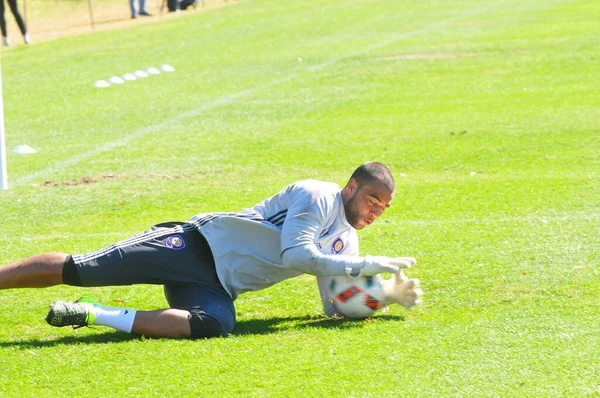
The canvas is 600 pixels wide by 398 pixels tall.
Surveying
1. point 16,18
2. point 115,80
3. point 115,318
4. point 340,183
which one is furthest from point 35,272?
point 16,18

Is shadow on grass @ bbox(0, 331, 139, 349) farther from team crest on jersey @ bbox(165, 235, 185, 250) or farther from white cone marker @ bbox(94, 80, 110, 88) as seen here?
white cone marker @ bbox(94, 80, 110, 88)

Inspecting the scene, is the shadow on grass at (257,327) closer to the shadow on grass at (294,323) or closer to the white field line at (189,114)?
the shadow on grass at (294,323)

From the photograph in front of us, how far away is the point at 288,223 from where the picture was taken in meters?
5.91

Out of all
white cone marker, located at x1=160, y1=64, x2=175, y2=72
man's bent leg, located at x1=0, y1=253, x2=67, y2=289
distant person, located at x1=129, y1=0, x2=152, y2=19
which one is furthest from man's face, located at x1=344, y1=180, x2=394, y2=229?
distant person, located at x1=129, y1=0, x2=152, y2=19

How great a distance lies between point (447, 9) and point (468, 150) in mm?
23299

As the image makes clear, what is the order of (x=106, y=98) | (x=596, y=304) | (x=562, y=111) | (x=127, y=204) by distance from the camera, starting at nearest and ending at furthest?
1. (x=596, y=304)
2. (x=127, y=204)
3. (x=562, y=111)
4. (x=106, y=98)

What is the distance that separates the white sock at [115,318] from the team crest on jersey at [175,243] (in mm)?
439

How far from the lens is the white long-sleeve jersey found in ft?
19.3

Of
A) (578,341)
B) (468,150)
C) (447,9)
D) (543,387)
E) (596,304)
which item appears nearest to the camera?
(543,387)

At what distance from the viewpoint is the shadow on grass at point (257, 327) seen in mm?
5977

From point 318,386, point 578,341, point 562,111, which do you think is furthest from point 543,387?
point 562,111

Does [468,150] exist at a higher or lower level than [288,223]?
lower

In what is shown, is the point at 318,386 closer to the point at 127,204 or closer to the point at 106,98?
the point at 127,204

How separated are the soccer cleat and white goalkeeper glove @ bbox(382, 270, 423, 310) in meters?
1.71
